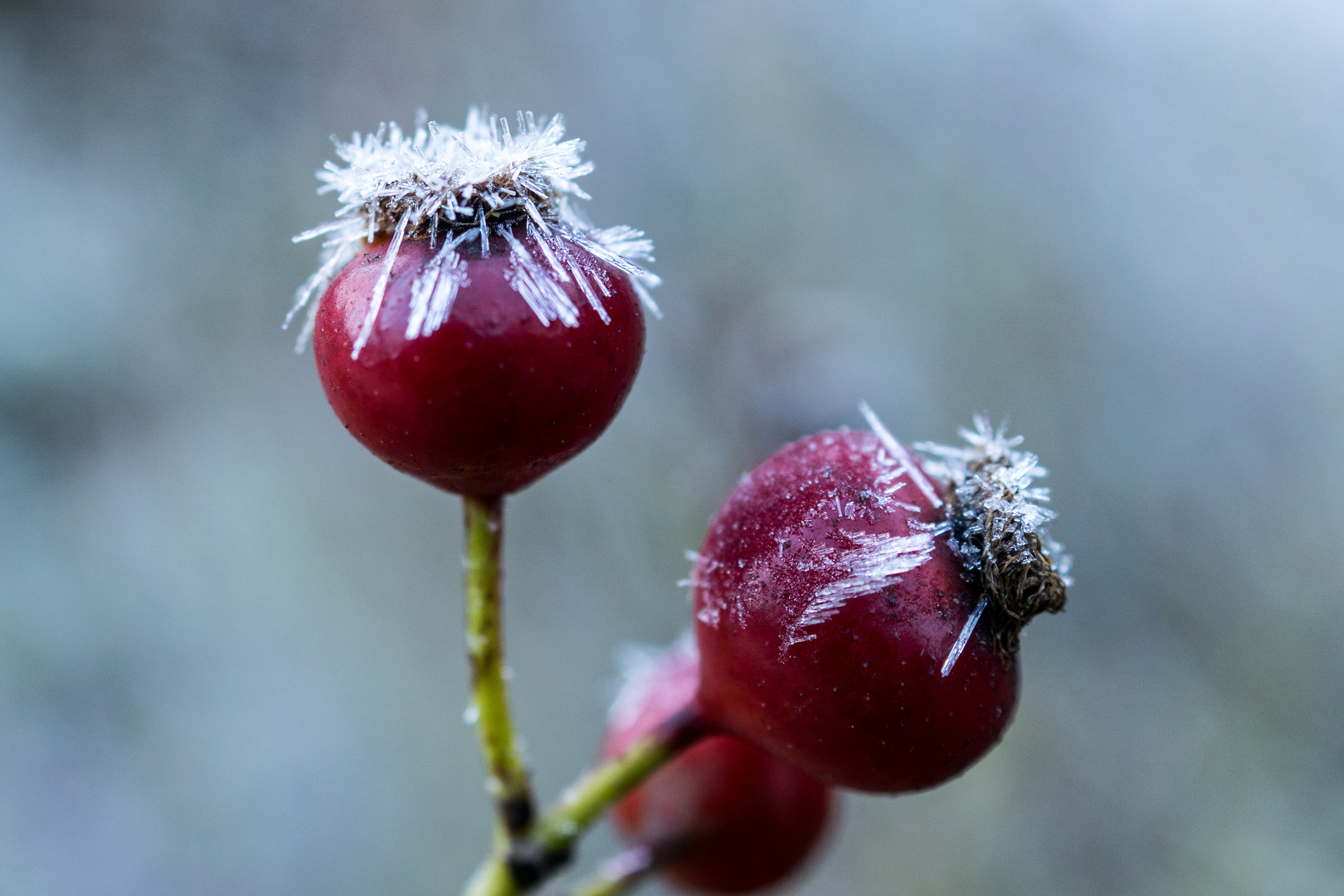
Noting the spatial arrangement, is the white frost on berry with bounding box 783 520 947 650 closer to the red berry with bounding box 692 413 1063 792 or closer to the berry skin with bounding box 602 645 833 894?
the red berry with bounding box 692 413 1063 792

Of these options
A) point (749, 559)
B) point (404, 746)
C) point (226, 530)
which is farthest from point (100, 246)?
point (749, 559)

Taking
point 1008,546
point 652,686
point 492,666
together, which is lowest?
point 492,666

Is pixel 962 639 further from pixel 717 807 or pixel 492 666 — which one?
pixel 717 807

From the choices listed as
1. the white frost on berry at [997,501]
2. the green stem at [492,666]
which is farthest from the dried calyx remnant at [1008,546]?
the green stem at [492,666]

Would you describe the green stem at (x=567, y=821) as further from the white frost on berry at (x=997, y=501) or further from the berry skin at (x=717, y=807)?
the white frost on berry at (x=997, y=501)

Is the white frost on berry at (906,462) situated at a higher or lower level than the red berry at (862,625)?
higher

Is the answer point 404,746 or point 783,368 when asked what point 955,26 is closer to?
point 783,368

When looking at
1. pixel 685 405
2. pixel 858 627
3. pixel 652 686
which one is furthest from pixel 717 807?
pixel 685 405
